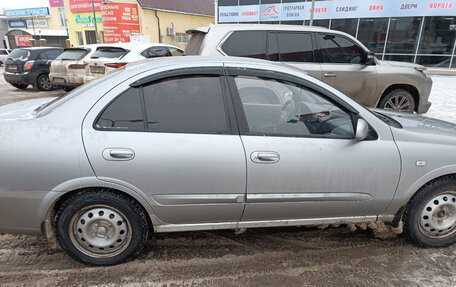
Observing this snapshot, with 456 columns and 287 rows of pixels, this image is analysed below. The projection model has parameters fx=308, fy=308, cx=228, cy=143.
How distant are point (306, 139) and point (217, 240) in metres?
1.26

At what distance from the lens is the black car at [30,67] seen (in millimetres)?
10977

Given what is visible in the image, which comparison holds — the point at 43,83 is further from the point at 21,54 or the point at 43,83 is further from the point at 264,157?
the point at 264,157

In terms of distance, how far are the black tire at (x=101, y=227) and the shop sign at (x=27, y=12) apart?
49037 mm

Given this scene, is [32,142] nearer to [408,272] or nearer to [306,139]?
[306,139]

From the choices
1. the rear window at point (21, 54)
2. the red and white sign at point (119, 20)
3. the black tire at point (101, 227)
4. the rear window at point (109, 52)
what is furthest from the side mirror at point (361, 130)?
the red and white sign at point (119, 20)

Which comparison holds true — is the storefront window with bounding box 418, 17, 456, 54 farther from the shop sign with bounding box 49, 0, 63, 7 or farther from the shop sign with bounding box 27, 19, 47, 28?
the shop sign with bounding box 27, 19, 47, 28

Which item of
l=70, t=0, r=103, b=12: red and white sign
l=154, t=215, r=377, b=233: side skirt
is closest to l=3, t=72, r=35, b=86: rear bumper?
l=154, t=215, r=377, b=233: side skirt

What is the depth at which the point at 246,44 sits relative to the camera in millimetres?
5262

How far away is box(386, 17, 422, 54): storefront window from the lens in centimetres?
1540

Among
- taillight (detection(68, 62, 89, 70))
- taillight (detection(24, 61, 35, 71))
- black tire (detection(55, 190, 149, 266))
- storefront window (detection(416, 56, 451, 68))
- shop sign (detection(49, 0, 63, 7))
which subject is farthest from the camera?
shop sign (detection(49, 0, 63, 7))

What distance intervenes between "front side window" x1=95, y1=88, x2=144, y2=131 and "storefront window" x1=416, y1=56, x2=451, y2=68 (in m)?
17.4

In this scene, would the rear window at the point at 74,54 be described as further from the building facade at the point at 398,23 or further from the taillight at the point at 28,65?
the building facade at the point at 398,23

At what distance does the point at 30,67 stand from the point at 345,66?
10.7 metres

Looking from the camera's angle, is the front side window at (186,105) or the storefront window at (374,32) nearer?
the front side window at (186,105)
